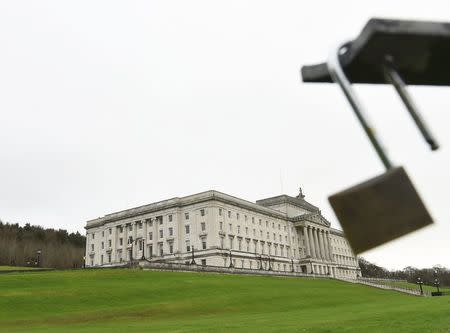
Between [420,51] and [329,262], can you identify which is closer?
[420,51]

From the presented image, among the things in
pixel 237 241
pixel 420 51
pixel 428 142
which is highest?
pixel 237 241

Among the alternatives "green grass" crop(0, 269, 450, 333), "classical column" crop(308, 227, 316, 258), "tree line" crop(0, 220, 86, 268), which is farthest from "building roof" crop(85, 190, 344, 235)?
"green grass" crop(0, 269, 450, 333)

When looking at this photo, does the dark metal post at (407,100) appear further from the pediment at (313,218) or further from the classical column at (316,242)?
the classical column at (316,242)

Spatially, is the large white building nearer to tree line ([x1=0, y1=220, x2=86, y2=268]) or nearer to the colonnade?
the colonnade

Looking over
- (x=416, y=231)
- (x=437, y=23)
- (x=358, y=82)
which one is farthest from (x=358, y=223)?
(x=437, y=23)

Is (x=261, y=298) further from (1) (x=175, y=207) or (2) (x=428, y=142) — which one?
(1) (x=175, y=207)

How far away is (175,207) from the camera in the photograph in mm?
101500

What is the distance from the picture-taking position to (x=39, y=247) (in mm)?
128875

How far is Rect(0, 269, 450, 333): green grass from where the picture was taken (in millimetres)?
22141

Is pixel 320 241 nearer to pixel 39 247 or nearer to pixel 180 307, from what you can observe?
pixel 39 247

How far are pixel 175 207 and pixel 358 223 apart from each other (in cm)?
10028

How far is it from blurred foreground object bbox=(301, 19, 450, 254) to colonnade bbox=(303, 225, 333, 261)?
395ft

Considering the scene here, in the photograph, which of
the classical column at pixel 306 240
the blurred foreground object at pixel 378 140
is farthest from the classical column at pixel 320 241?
the blurred foreground object at pixel 378 140

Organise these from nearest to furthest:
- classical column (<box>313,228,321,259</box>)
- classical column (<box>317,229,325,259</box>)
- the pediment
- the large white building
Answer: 1. the large white building
2. the pediment
3. classical column (<box>313,228,321,259</box>)
4. classical column (<box>317,229,325,259</box>)
